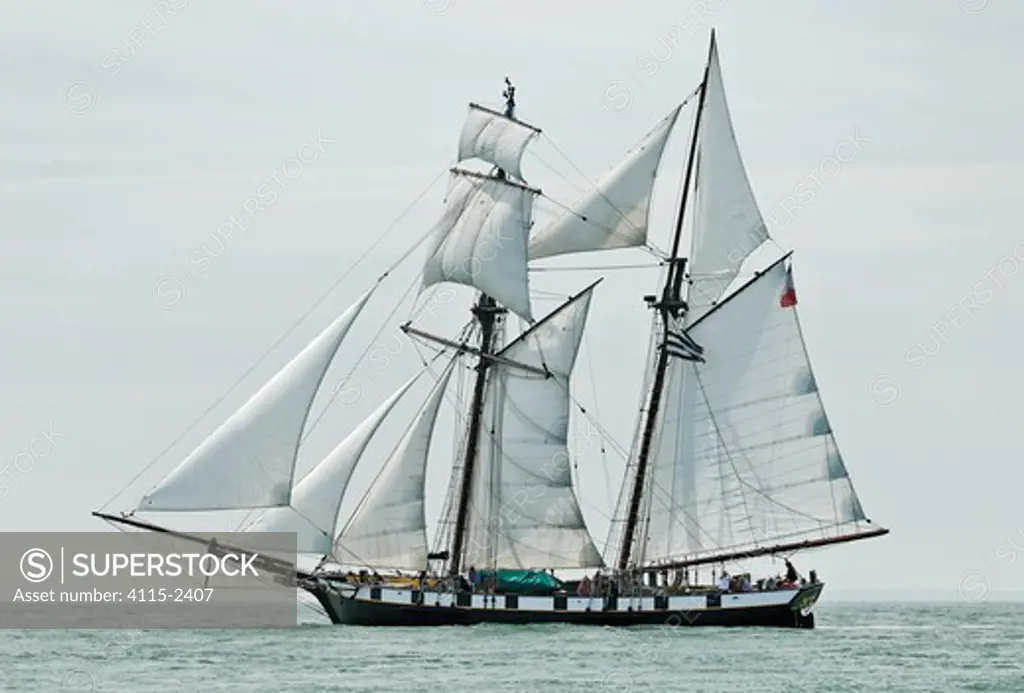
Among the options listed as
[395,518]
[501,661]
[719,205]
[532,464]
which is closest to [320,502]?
[395,518]

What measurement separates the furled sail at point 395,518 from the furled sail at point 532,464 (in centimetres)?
328

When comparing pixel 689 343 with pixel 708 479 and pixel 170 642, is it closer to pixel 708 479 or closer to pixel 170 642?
pixel 708 479

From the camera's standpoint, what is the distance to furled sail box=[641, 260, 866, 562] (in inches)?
3191

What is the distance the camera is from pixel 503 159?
8344 cm

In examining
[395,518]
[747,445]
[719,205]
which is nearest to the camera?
[395,518]

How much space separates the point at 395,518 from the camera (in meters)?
80.6

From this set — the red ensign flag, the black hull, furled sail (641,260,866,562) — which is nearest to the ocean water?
the black hull

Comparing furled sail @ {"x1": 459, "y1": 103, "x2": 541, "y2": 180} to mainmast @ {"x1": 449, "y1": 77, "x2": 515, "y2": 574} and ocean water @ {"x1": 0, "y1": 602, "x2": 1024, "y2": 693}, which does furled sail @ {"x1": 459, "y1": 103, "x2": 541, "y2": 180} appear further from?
ocean water @ {"x1": 0, "y1": 602, "x2": 1024, "y2": 693}

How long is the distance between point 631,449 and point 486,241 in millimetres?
8567

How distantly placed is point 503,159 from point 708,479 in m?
12.2

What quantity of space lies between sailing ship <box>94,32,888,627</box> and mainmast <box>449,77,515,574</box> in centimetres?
7

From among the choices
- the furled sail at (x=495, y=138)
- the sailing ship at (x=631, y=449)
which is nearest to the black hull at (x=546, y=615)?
the sailing ship at (x=631, y=449)

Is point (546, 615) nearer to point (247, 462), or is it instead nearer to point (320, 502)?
point (320, 502)

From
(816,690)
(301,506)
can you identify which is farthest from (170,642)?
(816,690)
